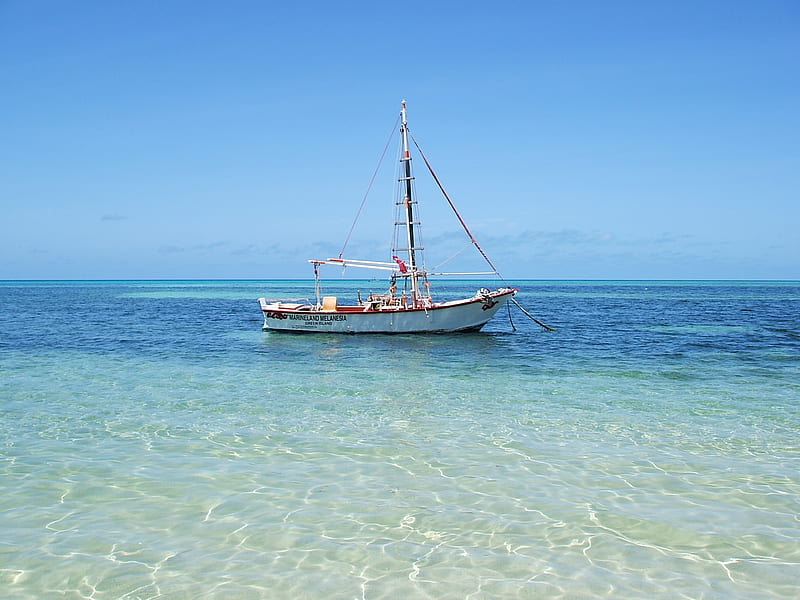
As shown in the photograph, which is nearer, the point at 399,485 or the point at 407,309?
the point at 399,485

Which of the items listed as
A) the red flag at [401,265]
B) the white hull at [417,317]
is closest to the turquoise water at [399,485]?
the white hull at [417,317]

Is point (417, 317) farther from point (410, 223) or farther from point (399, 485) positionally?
point (399, 485)

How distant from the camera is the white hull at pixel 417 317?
3234 centimetres

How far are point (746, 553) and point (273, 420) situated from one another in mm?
9095

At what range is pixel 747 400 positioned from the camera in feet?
50.5

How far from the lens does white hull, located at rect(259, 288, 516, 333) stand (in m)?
32.3

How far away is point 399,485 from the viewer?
29.8 feet

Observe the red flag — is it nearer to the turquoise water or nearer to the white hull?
the white hull

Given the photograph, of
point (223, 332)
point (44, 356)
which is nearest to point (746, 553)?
point (44, 356)

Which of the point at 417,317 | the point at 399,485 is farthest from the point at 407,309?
the point at 399,485

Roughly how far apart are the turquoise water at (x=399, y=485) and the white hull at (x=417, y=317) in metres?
12.9

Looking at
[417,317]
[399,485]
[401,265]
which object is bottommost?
[399,485]

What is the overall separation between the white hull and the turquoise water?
12.9 meters

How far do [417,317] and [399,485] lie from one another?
76.8 ft
